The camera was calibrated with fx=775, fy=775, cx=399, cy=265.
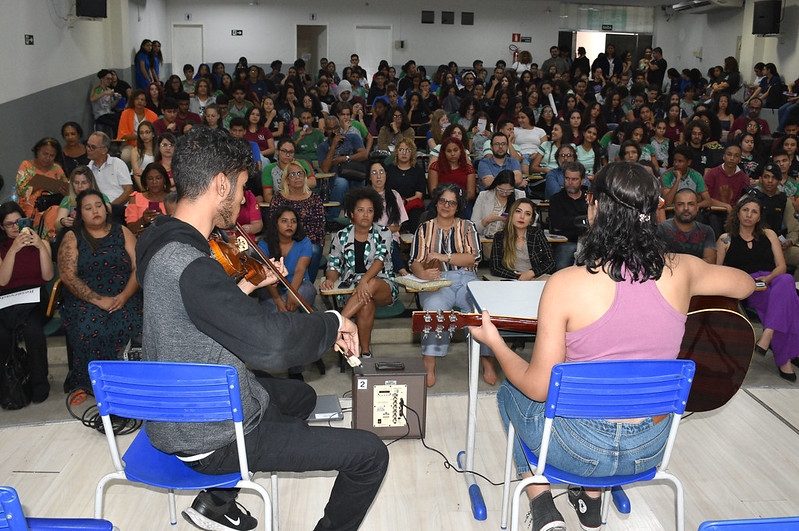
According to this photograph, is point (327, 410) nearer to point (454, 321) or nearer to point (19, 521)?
point (454, 321)

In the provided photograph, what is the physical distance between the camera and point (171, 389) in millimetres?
1914

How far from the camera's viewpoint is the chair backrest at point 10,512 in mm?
1393

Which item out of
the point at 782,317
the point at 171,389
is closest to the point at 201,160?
the point at 171,389

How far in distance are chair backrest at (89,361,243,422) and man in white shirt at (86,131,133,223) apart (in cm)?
401

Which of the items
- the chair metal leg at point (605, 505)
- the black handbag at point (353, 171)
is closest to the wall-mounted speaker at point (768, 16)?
the black handbag at point (353, 171)

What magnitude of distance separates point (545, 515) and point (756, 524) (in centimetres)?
98

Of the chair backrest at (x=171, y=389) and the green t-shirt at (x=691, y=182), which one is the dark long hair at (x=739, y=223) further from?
the chair backrest at (x=171, y=389)

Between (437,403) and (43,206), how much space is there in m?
3.12

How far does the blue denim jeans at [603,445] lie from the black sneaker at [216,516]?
103 cm

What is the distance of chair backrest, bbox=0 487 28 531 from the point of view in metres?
1.39

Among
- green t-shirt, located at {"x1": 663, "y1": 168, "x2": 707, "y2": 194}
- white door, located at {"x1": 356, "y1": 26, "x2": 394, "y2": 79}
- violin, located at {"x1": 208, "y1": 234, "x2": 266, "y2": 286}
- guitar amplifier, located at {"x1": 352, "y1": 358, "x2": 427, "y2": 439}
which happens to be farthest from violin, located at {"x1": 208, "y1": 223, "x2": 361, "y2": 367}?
white door, located at {"x1": 356, "y1": 26, "x2": 394, "y2": 79}

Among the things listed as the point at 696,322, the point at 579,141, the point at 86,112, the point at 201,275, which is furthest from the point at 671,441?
the point at 86,112

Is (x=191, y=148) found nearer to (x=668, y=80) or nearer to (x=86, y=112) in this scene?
(x=86, y=112)

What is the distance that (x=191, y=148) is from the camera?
75.7 inches
